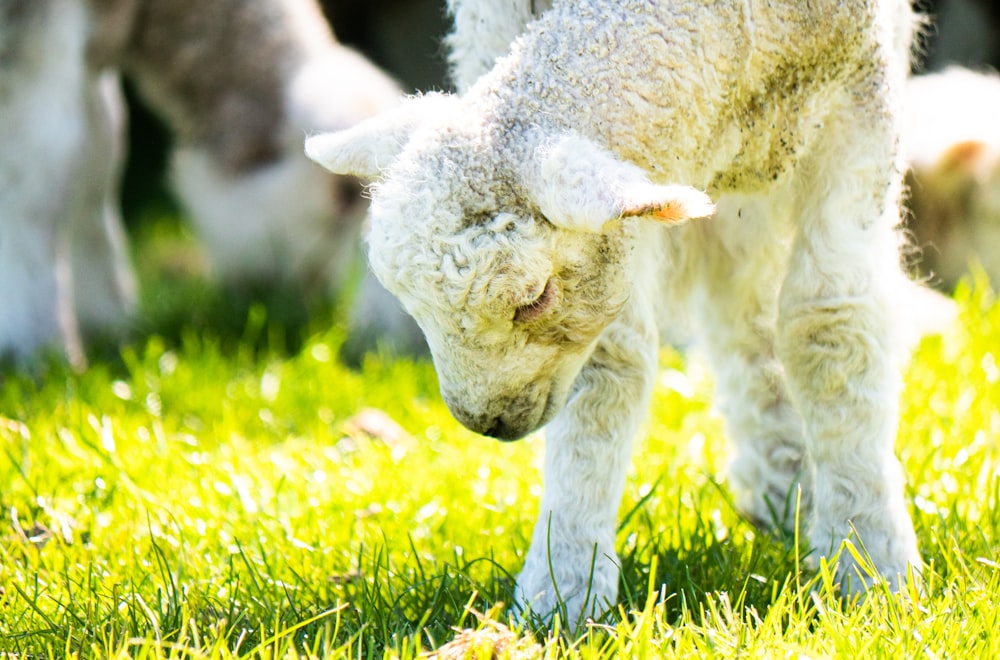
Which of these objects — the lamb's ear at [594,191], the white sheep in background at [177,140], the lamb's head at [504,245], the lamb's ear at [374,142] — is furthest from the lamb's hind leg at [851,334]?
the white sheep in background at [177,140]

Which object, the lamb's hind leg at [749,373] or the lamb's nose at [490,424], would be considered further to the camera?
the lamb's hind leg at [749,373]

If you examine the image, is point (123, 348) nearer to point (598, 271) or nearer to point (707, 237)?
point (707, 237)

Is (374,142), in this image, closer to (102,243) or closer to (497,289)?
(497,289)

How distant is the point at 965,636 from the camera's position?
2.12 metres

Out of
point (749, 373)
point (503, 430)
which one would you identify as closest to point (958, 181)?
point (749, 373)

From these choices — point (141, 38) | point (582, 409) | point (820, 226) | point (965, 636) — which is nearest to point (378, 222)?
point (582, 409)

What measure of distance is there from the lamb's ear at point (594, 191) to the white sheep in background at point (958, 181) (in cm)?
385

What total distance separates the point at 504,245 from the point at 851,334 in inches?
34.0

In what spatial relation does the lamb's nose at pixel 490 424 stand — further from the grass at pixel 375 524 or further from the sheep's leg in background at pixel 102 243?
the sheep's leg in background at pixel 102 243

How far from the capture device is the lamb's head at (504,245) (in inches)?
81.9

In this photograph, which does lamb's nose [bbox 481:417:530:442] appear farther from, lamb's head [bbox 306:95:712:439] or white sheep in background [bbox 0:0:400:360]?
white sheep in background [bbox 0:0:400:360]

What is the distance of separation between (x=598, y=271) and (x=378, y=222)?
1.34 feet

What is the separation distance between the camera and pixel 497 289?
2137mm

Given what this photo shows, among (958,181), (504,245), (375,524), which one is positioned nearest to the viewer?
(504,245)
